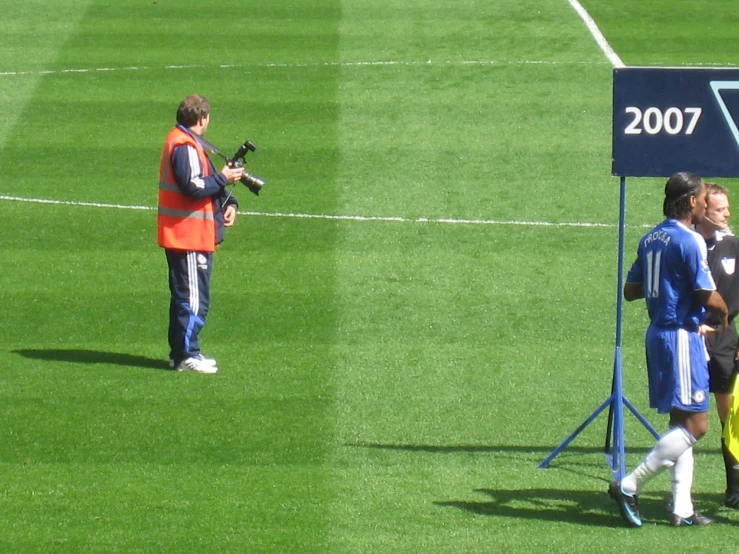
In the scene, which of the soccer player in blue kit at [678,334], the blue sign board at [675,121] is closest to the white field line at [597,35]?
the blue sign board at [675,121]

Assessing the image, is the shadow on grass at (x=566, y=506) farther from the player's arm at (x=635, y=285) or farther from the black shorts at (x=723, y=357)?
the player's arm at (x=635, y=285)

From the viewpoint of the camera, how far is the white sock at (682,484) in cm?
761

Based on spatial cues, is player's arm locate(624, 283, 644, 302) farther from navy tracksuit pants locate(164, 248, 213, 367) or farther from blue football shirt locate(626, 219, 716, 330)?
navy tracksuit pants locate(164, 248, 213, 367)

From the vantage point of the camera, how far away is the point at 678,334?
7.50m

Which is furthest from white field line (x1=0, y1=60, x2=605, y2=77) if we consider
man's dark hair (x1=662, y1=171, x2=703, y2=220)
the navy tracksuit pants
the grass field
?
man's dark hair (x1=662, y1=171, x2=703, y2=220)

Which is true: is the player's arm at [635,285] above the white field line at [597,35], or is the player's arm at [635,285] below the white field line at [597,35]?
below

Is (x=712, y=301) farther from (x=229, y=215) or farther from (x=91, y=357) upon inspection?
(x=91, y=357)

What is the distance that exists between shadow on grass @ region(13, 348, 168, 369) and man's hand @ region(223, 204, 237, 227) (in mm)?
1209

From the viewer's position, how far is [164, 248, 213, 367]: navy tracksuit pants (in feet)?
33.4

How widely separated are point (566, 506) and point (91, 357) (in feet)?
14.2

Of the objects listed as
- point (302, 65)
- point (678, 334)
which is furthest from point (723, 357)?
point (302, 65)

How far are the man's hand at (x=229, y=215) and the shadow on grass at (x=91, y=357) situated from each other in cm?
121

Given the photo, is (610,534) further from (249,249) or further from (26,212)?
(26,212)

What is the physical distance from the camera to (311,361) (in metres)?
10.5
